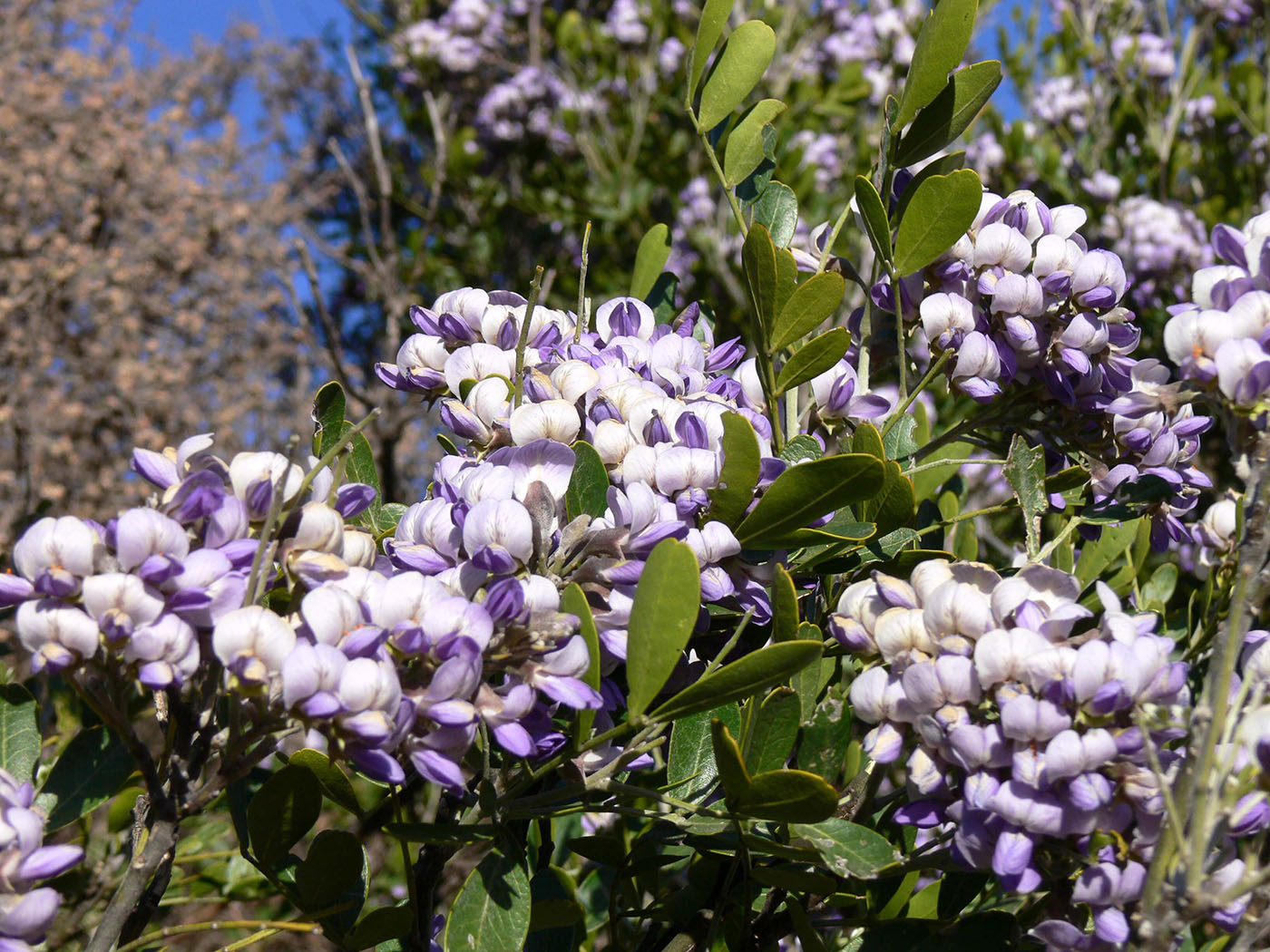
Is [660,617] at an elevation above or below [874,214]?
below

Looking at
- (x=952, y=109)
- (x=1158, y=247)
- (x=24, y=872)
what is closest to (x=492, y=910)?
(x=24, y=872)

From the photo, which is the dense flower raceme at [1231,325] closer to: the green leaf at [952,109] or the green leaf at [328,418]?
the green leaf at [952,109]

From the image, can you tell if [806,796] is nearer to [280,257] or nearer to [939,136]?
[939,136]

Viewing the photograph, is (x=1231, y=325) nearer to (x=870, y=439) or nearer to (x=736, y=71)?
(x=870, y=439)

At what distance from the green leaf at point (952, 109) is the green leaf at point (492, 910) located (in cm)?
65

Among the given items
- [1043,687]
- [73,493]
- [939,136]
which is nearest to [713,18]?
[939,136]

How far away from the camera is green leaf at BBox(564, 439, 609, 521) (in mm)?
675

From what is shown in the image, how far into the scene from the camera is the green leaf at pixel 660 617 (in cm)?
59

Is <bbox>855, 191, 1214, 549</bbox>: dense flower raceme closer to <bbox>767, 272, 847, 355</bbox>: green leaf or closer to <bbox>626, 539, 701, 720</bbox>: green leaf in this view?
<bbox>767, 272, 847, 355</bbox>: green leaf

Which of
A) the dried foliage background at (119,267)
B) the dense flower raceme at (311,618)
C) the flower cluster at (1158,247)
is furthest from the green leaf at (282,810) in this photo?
the dried foliage background at (119,267)

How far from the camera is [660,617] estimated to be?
61 centimetres

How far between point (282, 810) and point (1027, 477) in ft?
1.97

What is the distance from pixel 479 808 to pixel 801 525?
29 cm

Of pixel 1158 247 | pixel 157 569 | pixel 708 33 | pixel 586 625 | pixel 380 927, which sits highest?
pixel 708 33
